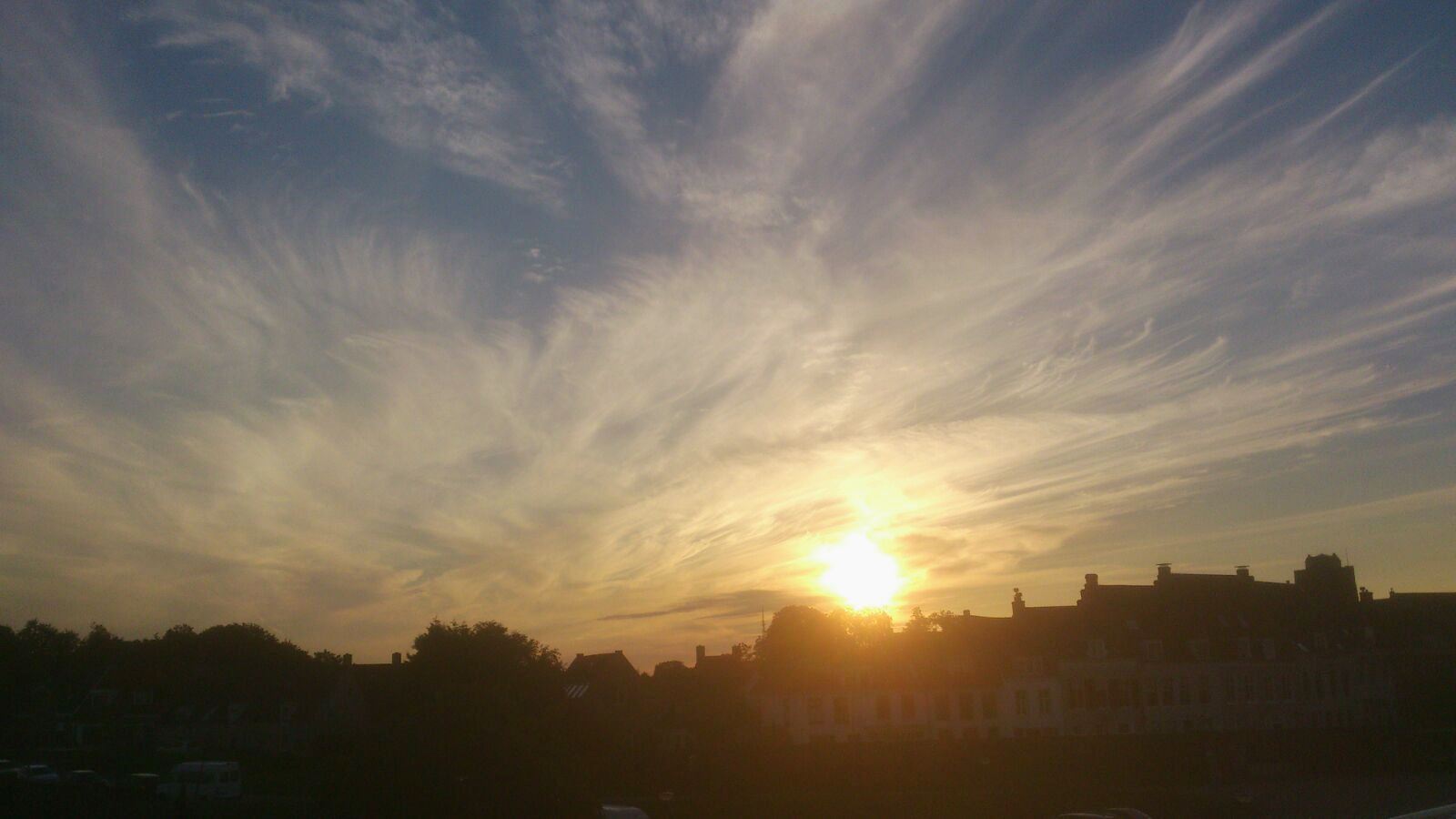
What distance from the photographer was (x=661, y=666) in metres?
127

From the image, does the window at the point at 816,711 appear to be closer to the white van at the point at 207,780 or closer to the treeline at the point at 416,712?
the treeline at the point at 416,712

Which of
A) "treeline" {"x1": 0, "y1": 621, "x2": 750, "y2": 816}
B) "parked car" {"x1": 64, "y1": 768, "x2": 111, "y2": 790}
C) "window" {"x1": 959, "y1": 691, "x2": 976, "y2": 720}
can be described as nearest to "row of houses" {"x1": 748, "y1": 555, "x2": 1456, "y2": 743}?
"window" {"x1": 959, "y1": 691, "x2": 976, "y2": 720}

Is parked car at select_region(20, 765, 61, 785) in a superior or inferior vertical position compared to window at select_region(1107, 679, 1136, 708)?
inferior

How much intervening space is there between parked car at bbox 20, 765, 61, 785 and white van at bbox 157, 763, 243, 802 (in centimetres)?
481

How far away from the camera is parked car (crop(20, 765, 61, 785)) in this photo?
48.9 m

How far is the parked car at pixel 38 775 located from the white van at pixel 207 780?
4.81m

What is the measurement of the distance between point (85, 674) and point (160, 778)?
74.1 meters

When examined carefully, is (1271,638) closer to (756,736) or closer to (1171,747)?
(1171,747)

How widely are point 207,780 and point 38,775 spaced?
7987mm

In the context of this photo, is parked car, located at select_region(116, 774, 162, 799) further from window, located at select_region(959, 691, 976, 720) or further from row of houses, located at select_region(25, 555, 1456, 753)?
window, located at select_region(959, 691, 976, 720)

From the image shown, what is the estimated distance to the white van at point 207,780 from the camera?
5156 cm

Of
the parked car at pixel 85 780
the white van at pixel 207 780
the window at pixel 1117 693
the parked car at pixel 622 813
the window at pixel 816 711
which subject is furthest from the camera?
the window at pixel 1117 693

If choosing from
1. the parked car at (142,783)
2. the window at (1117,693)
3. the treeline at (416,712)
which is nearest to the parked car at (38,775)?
the parked car at (142,783)

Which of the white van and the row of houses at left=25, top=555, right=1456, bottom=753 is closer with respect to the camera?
the white van
